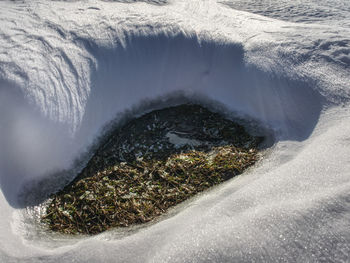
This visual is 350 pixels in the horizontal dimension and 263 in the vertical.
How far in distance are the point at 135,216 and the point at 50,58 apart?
252 cm

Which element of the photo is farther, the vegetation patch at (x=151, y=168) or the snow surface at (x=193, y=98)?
the vegetation patch at (x=151, y=168)

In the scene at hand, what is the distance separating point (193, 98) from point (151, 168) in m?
1.37

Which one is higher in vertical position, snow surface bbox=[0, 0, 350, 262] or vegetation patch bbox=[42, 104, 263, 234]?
snow surface bbox=[0, 0, 350, 262]

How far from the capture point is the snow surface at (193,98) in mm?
2309

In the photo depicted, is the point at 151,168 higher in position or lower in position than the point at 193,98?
lower

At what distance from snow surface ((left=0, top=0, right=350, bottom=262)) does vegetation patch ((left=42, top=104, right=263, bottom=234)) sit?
0.18 metres

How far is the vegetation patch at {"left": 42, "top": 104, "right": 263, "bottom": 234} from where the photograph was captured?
2957 mm

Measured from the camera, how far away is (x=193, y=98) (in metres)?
4.33

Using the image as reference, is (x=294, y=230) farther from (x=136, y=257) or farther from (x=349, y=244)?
(x=136, y=257)

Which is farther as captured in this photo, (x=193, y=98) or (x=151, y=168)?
(x=193, y=98)

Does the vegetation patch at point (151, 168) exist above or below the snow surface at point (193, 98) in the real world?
below

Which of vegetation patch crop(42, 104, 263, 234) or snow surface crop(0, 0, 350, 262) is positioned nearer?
snow surface crop(0, 0, 350, 262)

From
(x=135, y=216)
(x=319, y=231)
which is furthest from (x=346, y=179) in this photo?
(x=135, y=216)

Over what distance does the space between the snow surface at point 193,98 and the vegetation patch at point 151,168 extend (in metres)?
0.18
